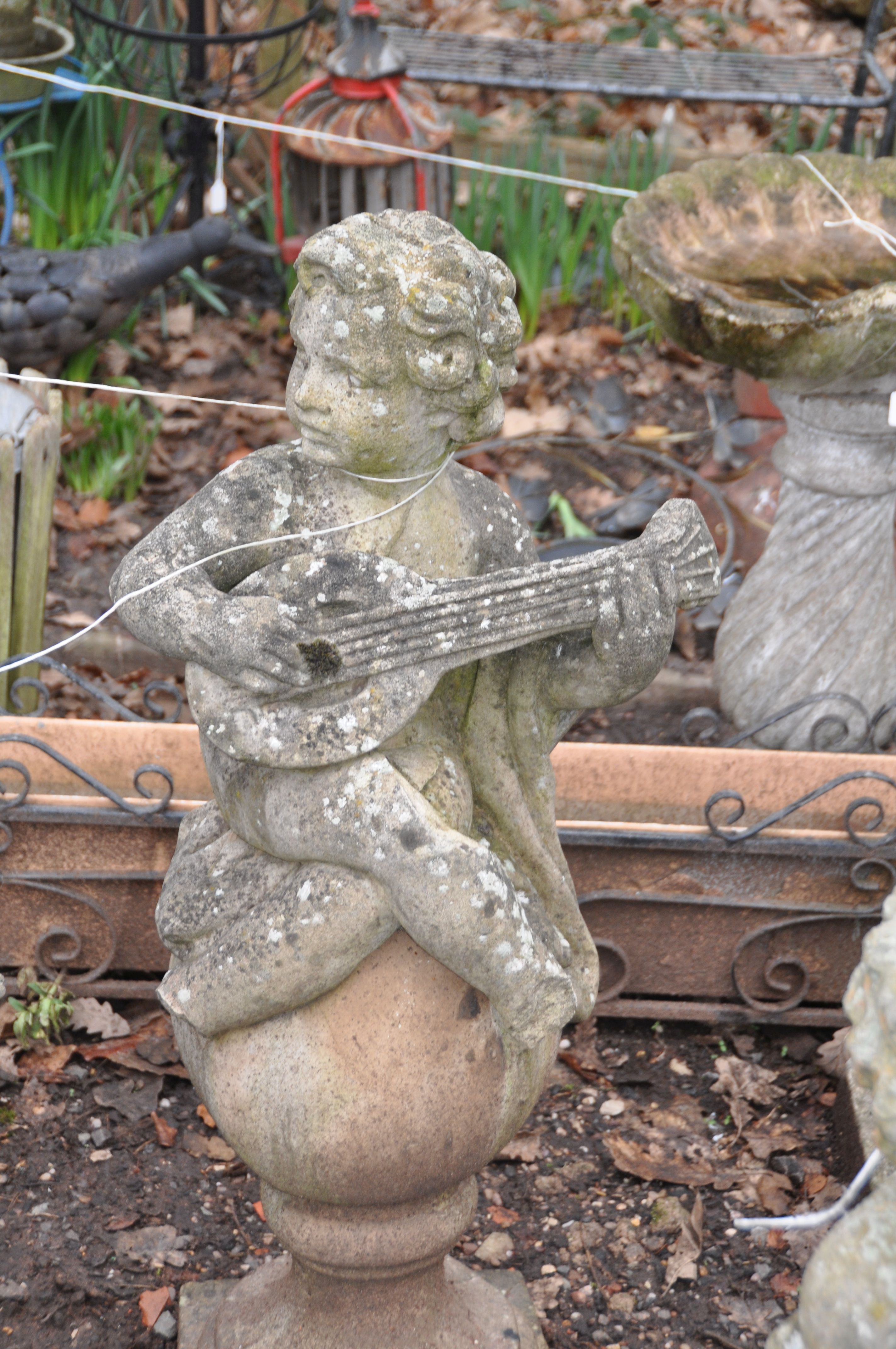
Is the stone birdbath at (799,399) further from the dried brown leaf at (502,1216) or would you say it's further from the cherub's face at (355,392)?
the cherub's face at (355,392)

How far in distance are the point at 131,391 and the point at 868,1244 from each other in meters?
1.47

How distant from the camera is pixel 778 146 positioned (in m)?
6.79

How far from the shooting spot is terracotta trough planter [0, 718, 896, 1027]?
3.14 m

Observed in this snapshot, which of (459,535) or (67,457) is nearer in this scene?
(459,535)

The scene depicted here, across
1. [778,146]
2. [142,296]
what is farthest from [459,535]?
[778,146]

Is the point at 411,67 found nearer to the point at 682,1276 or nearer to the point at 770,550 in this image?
the point at 770,550

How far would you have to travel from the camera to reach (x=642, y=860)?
3.17 meters

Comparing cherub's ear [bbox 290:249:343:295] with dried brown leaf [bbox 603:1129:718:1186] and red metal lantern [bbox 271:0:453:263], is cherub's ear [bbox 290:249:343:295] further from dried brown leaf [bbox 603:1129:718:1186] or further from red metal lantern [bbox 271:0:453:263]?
red metal lantern [bbox 271:0:453:263]

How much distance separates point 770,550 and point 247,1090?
245 centimetres

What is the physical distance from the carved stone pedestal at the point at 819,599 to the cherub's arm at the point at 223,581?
86.5 inches

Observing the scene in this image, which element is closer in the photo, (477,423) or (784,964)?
(477,423)

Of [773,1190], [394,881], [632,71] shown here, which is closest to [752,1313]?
[773,1190]

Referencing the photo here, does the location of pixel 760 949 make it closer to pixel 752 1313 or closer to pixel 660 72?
pixel 752 1313

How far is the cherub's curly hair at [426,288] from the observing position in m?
1.81
